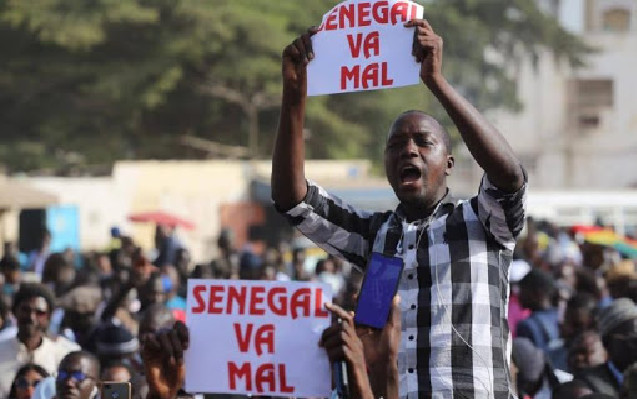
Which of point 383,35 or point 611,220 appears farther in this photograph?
point 611,220

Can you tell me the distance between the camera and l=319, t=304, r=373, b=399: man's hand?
293 cm

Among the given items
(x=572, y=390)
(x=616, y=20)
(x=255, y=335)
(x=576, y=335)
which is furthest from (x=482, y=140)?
(x=616, y=20)

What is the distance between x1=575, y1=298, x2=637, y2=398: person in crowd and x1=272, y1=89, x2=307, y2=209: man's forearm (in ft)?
9.31

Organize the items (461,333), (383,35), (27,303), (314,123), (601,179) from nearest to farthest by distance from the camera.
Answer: (461,333) < (383,35) < (27,303) < (314,123) < (601,179)

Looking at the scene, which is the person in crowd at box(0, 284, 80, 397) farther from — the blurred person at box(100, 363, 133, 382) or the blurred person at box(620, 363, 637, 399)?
the blurred person at box(620, 363, 637, 399)

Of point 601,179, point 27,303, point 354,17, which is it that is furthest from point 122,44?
point 354,17

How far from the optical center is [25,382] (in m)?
5.92

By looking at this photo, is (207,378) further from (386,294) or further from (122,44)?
(122,44)

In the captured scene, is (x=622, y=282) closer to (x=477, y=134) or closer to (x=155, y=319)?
(x=155, y=319)

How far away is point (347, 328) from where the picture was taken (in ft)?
9.80

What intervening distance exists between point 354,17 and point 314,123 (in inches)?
1514

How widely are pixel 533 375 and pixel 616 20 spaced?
54.1m

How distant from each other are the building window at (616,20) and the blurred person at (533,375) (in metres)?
52.9

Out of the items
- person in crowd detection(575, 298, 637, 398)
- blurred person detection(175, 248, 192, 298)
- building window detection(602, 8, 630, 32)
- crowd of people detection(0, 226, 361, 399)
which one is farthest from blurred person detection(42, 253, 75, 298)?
building window detection(602, 8, 630, 32)
